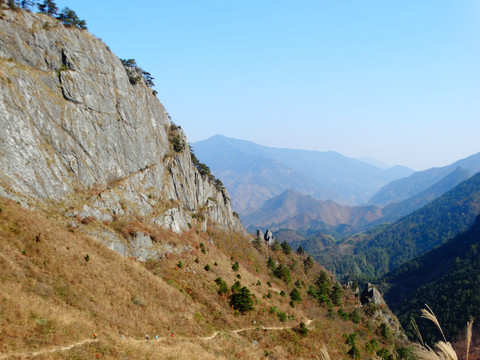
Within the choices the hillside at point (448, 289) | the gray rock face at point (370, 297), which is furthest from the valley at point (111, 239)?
the hillside at point (448, 289)

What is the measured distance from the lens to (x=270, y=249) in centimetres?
10006

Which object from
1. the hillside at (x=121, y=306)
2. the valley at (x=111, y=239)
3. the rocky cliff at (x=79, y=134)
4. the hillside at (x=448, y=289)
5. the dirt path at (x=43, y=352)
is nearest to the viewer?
the dirt path at (x=43, y=352)

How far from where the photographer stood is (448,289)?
14062 centimetres

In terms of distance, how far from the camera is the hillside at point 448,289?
11803 cm

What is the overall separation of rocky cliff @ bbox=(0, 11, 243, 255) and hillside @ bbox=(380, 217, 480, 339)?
115 meters

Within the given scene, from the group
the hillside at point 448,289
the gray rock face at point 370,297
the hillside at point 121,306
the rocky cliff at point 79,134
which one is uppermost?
the rocky cliff at point 79,134

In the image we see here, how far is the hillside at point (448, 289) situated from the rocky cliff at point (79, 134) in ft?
378

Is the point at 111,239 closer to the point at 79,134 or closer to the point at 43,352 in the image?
the point at 79,134

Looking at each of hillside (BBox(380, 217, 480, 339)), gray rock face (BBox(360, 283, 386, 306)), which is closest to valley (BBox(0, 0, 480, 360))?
gray rock face (BBox(360, 283, 386, 306))

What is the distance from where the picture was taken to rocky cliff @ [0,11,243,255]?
3903cm

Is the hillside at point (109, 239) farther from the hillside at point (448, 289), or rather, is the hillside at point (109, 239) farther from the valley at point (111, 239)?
the hillside at point (448, 289)

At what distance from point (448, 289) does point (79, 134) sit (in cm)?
16972

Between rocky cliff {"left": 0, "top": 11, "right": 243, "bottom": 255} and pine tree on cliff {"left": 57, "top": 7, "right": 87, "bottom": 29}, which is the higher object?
pine tree on cliff {"left": 57, "top": 7, "right": 87, "bottom": 29}

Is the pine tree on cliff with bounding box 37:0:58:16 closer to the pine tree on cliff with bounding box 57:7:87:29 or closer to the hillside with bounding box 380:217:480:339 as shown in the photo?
the pine tree on cliff with bounding box 57:7:87:29
